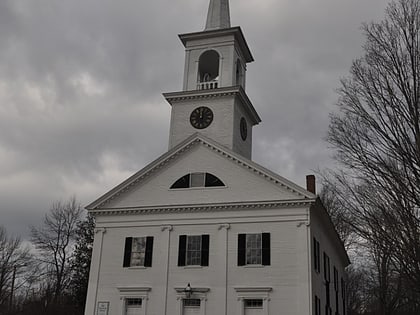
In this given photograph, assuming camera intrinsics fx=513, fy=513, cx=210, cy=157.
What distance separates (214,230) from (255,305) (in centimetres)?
428

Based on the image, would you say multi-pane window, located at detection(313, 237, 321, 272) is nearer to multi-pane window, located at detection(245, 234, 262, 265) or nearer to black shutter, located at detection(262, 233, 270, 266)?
black shutter, located at detection(262, 233, 270, 266)

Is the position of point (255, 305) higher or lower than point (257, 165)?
lower

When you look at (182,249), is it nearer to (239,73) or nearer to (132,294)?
(132,294)

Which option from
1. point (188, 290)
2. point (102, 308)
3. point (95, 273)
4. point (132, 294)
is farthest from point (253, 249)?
point (95, 273)

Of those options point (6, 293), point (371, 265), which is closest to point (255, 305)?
point (371, 265)

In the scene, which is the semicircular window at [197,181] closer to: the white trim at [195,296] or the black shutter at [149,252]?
the black shutter at [149,252]

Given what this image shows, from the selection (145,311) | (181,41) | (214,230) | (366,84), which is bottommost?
(145,311)

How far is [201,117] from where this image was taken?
105ft

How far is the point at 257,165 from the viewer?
26.7m

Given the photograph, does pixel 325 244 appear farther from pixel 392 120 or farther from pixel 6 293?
pixel 6 293

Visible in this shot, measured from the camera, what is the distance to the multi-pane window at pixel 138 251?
27.0 m

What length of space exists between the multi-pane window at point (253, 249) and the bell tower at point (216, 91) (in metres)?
6.76

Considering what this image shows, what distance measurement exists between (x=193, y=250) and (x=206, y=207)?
231 cm

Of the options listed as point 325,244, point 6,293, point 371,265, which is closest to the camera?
point 325,244
